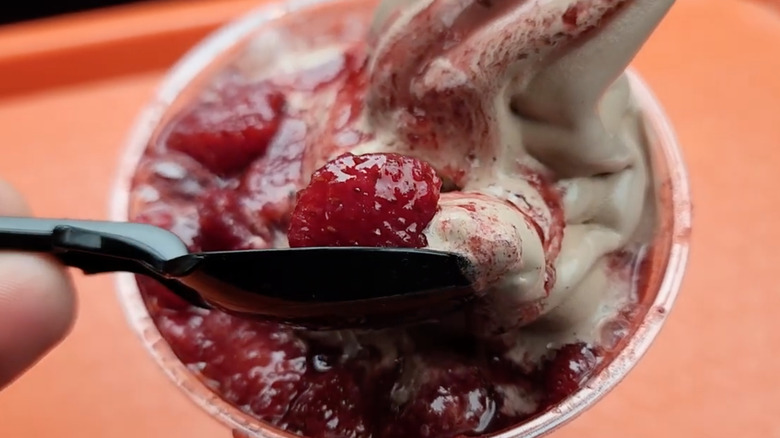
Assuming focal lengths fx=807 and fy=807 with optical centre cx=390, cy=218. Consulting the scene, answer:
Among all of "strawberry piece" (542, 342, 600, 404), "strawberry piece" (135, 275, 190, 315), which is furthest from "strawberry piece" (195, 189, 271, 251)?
"strawberry piece" (542, 342, 600, 404)

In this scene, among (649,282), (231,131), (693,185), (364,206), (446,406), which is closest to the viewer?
(364,206)

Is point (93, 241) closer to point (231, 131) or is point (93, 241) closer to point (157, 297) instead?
point (157, 297)

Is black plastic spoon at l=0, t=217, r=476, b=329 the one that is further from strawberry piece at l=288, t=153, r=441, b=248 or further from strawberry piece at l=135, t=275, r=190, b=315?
strawberry piece at l=135, t=275, r=190, b=315

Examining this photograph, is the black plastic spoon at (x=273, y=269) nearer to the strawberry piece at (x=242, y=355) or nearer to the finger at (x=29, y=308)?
the finger at (x=29, y=308)

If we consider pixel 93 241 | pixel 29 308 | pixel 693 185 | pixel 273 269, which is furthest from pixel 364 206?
pixel 693 185

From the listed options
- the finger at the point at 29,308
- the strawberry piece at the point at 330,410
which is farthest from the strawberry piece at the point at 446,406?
the finger at the point at 29,308
